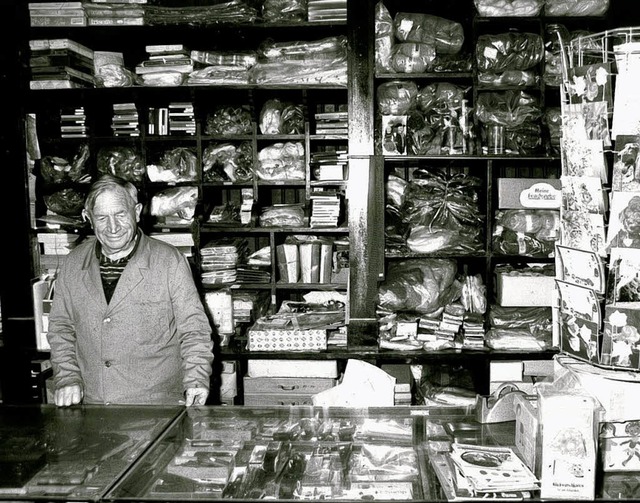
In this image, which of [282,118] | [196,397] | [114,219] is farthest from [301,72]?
[196,397]

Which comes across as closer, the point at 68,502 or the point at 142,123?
the point at 68,502

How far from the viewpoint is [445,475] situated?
5.17 ft

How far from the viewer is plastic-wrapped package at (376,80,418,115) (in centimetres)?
397

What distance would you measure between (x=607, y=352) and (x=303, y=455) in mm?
920

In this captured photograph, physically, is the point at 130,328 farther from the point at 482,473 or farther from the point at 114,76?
the point at 114,76

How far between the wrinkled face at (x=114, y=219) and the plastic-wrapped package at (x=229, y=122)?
1.69 m

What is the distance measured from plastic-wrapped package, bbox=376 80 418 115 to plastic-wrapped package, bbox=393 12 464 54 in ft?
0.95

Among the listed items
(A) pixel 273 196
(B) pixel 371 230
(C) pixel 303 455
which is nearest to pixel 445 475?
(C) pixel 303 455

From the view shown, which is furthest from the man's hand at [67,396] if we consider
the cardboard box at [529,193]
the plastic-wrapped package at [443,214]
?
the cardboard box at [529,193]

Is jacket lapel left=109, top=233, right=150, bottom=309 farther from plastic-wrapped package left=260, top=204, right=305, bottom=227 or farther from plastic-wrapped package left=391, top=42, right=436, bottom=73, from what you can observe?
plastic-wrapped package left=391, top=42, right=436, bottom=73


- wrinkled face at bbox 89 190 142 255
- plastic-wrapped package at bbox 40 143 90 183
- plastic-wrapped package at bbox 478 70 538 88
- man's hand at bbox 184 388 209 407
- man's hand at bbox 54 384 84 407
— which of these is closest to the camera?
man's hand at bbox 54 384 84 407

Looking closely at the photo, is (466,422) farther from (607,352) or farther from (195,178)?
(195,178)

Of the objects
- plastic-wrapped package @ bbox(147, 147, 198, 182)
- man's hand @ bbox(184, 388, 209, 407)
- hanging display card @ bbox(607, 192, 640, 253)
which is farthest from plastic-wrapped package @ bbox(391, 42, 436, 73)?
man's hand @ bbox(184, 388, 209, 407)

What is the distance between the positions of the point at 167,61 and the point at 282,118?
32.7 inches
